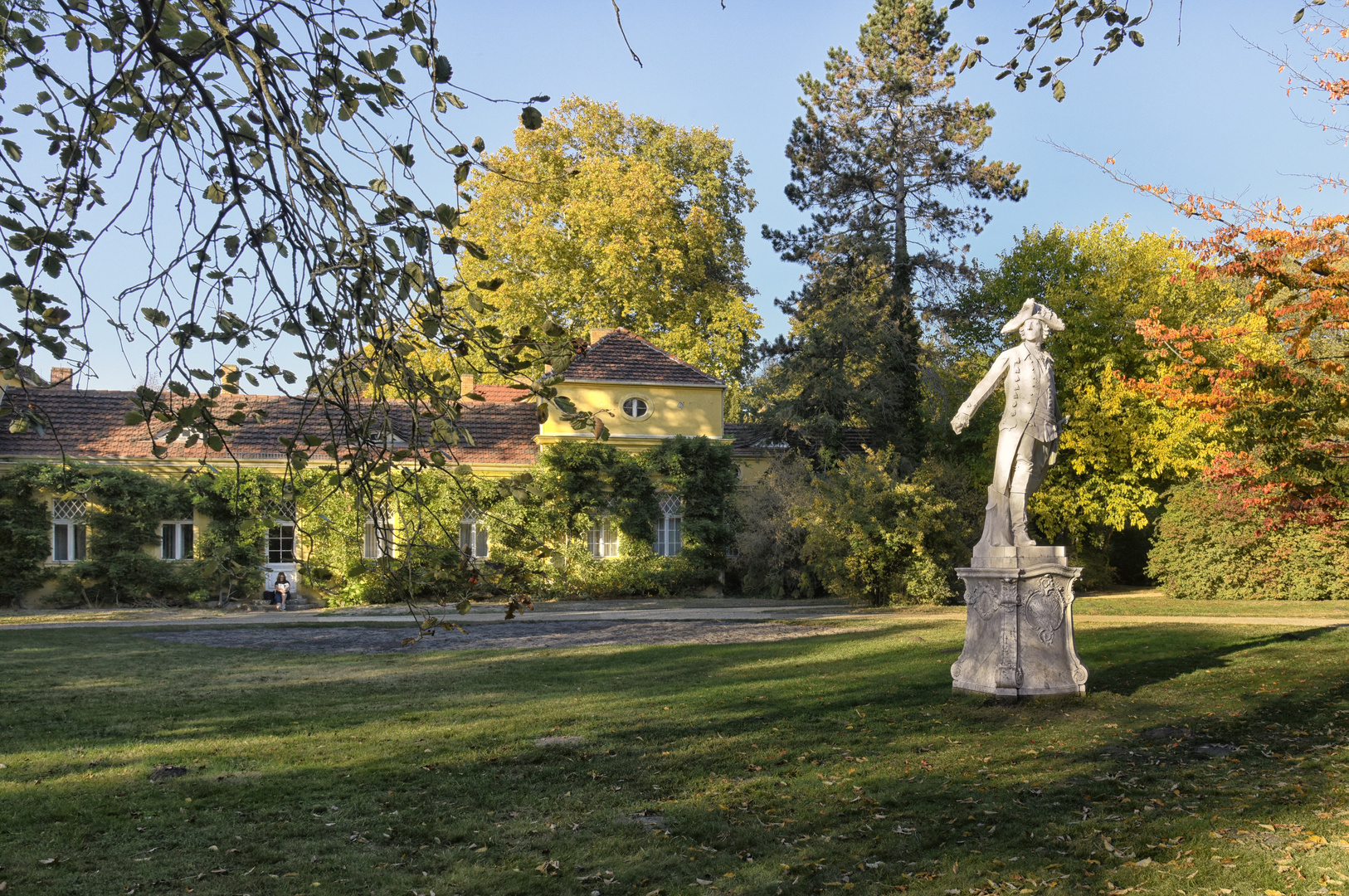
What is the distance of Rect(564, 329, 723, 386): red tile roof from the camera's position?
25.8 meters

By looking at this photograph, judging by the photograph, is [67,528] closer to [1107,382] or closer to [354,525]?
[354,525]

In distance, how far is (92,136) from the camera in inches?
139

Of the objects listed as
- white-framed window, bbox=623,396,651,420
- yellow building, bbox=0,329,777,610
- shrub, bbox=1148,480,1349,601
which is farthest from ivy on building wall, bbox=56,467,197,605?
shrub, bbox=1148,480,1349,601

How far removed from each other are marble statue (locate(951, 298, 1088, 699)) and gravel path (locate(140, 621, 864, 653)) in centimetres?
589

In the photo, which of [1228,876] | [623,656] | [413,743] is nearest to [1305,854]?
[1228,876]

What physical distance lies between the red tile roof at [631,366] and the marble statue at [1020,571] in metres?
17.3

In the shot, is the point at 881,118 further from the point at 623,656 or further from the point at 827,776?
the point at 827,776

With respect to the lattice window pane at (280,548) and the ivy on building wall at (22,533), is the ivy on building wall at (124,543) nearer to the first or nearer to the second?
the ivy on building wall at (22,533)

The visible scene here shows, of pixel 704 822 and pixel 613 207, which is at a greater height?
pixel 613 207

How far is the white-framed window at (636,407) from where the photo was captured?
26.3 m

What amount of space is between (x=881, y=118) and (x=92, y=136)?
32214 mm

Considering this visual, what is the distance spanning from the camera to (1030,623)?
866 cm

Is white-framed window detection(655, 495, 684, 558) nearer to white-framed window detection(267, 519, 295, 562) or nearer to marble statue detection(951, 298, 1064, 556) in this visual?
white-framed window detection(267, 519, 295, 562)

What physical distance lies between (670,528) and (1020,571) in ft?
59.3
